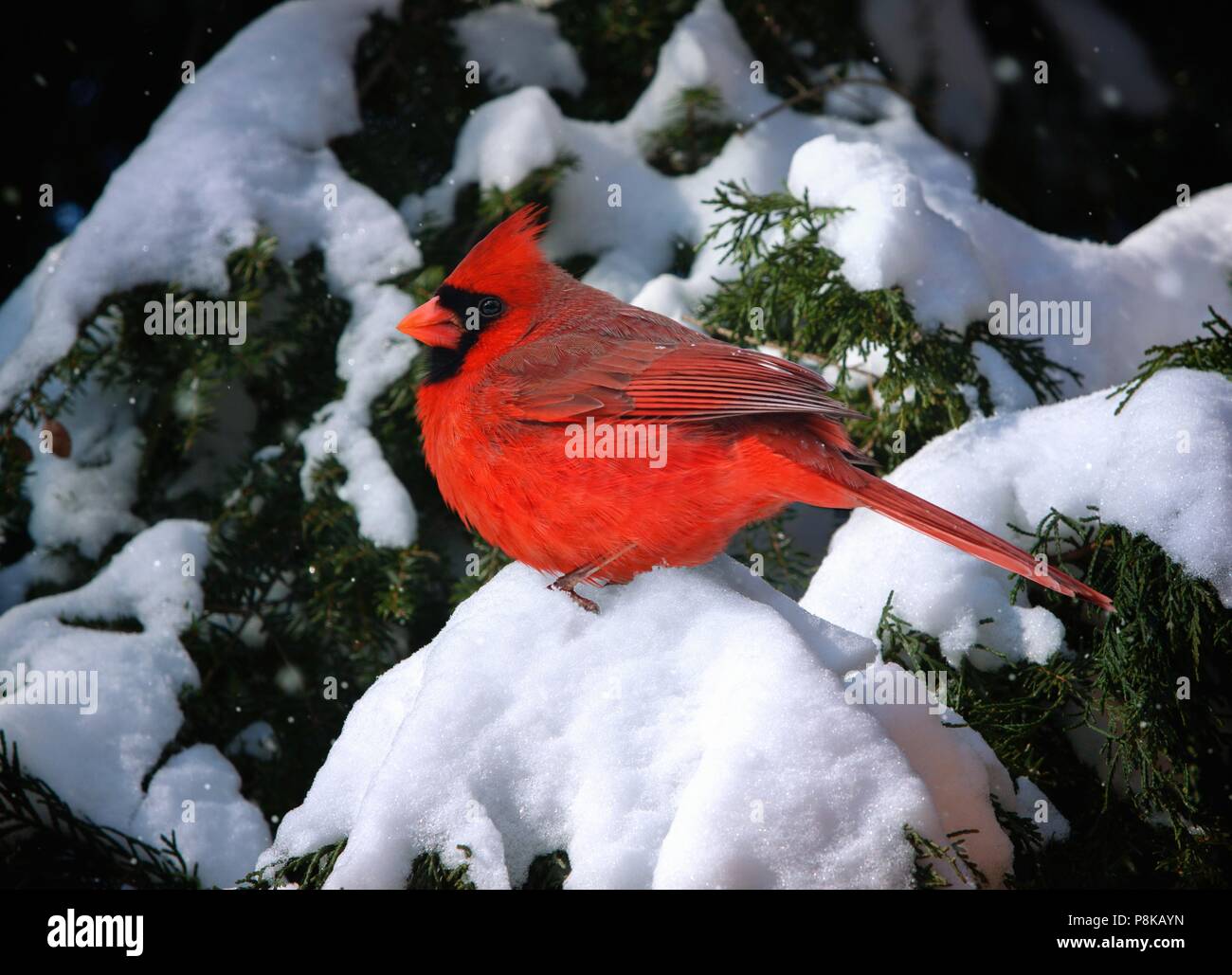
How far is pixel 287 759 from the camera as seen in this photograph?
2227 millimetres

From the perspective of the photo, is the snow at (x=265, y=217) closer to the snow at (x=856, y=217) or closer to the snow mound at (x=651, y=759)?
the snow at (x=856, y=217)

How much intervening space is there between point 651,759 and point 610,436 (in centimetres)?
60

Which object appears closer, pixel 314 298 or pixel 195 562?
pixel 195 562

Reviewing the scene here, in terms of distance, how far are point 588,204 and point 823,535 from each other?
1.01 metres

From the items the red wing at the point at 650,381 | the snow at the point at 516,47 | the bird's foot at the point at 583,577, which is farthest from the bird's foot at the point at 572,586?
the snow at the point at 516,47

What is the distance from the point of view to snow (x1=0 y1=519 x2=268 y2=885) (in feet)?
6.32

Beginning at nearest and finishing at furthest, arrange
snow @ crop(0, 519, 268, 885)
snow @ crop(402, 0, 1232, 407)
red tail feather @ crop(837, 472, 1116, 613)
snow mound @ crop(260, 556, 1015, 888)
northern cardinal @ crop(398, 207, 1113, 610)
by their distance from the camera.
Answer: snow mound @ crop(260, 556, 1015, 888) → red tail feather @ crop(837, 472, 1116, 613) → northern cardinal @ crop(398, 207, 1113, 610) → snow @ crop(0, 519, 268, 885) → snow @ crop(402, 0, 1232, 407)

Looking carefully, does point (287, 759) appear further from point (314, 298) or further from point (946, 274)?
point (946, 274)

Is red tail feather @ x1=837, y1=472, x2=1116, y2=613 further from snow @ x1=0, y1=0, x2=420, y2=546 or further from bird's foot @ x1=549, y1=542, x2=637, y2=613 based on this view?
snow @ x1=0, y1=0, x2=420, y2=546

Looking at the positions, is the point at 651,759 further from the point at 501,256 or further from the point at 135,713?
the point at 135,713

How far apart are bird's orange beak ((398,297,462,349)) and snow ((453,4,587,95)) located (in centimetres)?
107

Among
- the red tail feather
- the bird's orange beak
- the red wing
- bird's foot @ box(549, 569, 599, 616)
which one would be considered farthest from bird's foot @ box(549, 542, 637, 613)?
the bird's orange beak

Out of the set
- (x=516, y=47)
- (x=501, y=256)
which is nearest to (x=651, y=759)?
(x=501, y=256)
